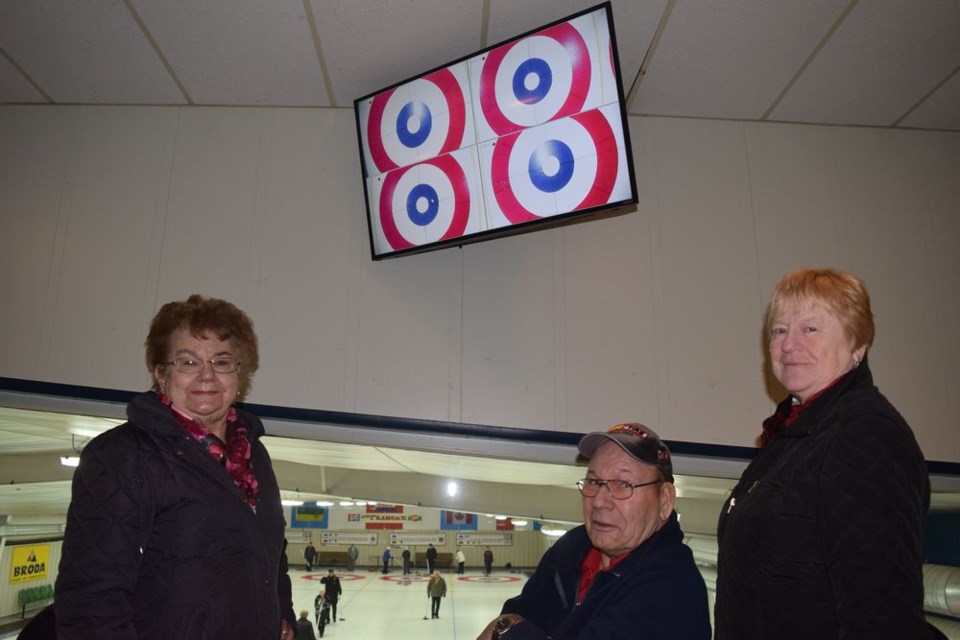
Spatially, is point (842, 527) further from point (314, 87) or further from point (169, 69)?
point (169, 69)

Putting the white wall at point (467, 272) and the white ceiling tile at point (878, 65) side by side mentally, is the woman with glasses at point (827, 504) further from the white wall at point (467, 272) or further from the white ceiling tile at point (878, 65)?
the white ceiling tile at point (878, 65)

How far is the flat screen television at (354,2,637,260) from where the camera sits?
2549mm

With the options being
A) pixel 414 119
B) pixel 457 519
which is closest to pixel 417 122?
pixel 414 119

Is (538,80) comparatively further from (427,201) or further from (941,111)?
(941,111)

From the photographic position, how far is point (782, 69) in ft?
9.89

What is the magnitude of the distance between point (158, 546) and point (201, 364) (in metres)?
0.46

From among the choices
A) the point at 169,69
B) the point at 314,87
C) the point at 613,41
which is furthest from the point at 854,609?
the point at 169,69

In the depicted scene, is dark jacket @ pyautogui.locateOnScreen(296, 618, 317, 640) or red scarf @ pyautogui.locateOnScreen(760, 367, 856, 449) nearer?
red scarf @ pyautogui.locateOnScreen(760, 367, 856, 449)

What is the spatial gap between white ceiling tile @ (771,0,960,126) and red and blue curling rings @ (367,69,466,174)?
1707 mm

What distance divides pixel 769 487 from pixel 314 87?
277 centimetres

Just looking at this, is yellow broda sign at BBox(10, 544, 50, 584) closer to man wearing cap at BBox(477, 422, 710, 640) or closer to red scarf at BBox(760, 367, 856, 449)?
man wearing cap at BBox(477, 422, 710, 640)

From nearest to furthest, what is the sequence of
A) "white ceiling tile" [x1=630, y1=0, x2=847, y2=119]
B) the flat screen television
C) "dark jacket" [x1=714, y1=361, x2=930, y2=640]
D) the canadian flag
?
"dark jacket" [x1=714, y1=361, x2=930, y2=640] → the flat screen television → "white ceiling tile" [x1=630, y1=0, x2=847, y2=119] → the canadian flag

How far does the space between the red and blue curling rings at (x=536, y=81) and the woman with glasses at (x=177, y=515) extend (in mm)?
1544

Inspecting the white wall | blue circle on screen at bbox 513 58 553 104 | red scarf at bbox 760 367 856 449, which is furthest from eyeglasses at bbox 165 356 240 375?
blue circle on screen at bbox 513 58 553 104
